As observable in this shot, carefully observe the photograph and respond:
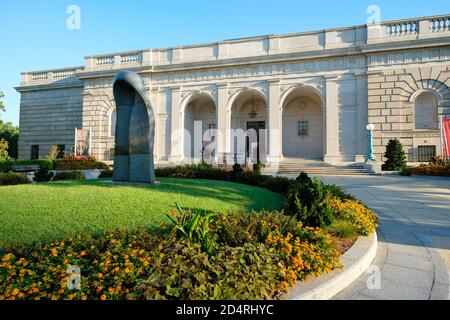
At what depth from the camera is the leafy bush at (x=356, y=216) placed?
5027mm

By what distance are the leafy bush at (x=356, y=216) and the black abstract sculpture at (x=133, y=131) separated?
4.96m

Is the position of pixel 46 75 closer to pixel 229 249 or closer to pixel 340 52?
pixel 340 52

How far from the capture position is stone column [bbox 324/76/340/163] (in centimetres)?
2059

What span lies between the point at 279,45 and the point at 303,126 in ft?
23.4

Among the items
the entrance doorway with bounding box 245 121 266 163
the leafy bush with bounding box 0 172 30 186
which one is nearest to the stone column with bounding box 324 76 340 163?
the entrance doorway with bounding box 245 121 266 163

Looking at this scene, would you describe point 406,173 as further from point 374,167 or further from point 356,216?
point 356,216

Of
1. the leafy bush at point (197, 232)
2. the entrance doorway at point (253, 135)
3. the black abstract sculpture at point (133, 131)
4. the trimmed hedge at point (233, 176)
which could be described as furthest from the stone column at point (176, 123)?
the leafy bush at point (197, 232)

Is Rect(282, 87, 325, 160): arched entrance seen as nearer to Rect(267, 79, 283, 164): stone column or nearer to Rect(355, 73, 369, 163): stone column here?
Rect(267, 79, 283, 164): stone column

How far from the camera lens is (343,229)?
488cm

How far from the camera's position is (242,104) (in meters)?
26.4

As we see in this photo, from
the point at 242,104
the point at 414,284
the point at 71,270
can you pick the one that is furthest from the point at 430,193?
the point at 242,104

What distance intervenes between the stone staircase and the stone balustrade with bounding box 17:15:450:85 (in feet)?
27.2

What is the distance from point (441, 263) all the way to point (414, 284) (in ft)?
3.24

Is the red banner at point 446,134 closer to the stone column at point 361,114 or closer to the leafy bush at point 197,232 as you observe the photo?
the stone column at point 361,114
